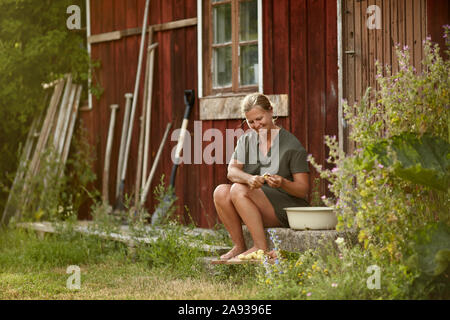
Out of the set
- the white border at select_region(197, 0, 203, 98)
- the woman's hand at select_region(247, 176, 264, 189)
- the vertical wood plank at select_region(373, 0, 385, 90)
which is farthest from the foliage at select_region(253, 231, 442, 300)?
the white border at select_region(197, 0, 203, 98)

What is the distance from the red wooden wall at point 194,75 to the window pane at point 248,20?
212mm

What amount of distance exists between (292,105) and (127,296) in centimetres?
278

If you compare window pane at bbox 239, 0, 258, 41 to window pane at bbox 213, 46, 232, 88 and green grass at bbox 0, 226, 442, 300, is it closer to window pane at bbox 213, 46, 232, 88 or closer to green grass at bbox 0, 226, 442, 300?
window pane at bbox 213, 46, 232, 88

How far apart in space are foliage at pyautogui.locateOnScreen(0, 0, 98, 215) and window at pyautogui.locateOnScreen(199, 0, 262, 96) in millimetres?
2167

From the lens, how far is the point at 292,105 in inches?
273

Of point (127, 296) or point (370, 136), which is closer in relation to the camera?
point (370, 136)

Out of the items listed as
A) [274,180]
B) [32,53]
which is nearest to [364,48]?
[274,180]

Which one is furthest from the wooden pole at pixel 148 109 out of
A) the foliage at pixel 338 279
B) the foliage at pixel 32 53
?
the foliage at pixel 338 279

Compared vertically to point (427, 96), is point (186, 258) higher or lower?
lower

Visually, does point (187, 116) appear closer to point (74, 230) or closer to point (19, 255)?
point (74, 230)

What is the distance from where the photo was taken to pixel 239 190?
206 inches

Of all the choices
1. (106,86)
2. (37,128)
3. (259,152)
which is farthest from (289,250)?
(37,128)

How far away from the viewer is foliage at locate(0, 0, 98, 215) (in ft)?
30.1

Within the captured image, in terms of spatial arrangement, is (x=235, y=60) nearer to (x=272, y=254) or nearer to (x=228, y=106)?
(x=228, y=106)
